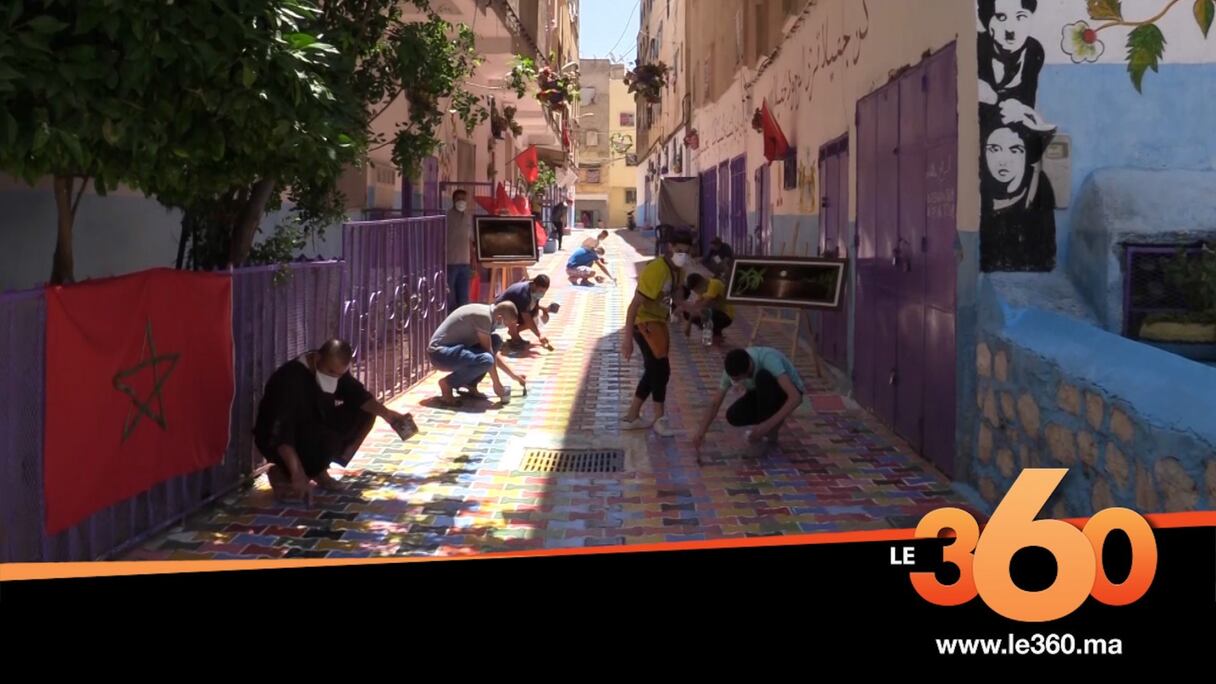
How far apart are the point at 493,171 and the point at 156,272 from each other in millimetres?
14701

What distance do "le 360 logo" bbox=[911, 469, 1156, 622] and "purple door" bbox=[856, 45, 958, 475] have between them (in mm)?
2592

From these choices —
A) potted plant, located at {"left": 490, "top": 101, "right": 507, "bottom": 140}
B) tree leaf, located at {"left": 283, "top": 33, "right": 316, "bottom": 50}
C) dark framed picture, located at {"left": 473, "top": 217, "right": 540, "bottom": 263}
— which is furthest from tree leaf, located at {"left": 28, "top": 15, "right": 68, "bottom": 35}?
potted plant, located at {"left": 490, "top": 101, "right": 507, "bottom": 140}

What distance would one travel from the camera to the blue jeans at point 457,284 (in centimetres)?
1212

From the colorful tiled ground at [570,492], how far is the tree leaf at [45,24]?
8.72ft

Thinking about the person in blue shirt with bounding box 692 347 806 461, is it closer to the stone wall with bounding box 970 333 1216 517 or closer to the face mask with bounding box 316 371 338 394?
the stone wall with bounding box 970 333 1216 517

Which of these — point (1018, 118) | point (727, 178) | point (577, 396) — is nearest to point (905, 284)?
point (1018, 118)

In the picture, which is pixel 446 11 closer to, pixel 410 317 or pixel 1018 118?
pixel 410 317

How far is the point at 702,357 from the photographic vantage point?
40.1 feet

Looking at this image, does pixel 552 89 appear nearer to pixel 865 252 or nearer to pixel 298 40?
pixel 865 252

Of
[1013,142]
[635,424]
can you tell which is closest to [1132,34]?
[1013,142]

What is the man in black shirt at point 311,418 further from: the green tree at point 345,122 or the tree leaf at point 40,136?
the tree leaf at point 40,136

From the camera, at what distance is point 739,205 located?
18.3 metres

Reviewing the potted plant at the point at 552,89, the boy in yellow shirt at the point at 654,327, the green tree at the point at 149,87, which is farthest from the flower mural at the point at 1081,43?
the potted plant at the point at 552,89

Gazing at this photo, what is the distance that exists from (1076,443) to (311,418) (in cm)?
406
